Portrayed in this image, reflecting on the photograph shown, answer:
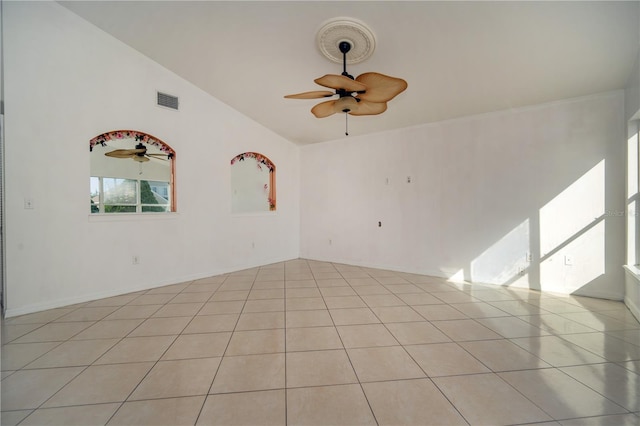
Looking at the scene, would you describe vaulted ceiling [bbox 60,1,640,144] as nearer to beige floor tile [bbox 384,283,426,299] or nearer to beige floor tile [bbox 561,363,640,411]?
beige floor tile [bbox 384,283,426,299]

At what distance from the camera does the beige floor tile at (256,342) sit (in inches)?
84.6

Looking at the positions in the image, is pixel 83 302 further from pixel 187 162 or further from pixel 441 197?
pixel 441 197

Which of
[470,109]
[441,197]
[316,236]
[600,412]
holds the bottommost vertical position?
[600,412]

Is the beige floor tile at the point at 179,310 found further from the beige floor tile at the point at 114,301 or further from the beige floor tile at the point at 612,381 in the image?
the beige floor tile at the point at 612,381

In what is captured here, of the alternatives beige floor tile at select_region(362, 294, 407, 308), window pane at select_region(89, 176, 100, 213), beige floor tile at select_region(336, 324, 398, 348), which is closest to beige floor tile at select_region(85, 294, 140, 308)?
window pane at select_region(89, 176, 100, 213)

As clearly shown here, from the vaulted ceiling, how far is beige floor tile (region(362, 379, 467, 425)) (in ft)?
10.1

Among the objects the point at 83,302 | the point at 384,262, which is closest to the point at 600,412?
the point at 384,262

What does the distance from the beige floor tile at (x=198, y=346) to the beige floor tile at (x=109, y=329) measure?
2.03 ft

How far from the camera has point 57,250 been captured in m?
3.11

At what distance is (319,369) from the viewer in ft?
6.26

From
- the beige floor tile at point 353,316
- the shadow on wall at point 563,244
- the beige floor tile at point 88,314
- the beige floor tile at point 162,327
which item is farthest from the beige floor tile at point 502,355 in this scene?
the beige floor tile at point 88,314

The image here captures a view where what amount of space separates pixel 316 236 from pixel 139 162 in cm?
354

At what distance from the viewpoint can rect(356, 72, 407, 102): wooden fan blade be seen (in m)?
2.10

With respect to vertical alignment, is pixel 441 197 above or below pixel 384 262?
above
